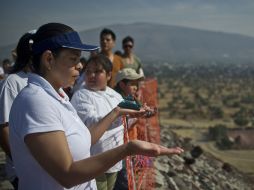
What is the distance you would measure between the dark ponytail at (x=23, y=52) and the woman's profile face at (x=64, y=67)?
2.52ft

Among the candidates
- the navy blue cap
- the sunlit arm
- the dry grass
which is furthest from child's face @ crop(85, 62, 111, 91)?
the dry grass

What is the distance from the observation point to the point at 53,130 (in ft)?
5.81

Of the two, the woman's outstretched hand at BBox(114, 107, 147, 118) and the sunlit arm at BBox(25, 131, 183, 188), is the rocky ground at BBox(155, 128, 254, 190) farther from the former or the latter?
the sunlit arm at BBox(25, 131, 183, 188)

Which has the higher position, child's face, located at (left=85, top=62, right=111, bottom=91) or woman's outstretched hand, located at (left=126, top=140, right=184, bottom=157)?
woman's outstretched hand, located at (left=126, top=140, right=184, bottom=157)

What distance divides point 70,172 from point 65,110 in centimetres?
33

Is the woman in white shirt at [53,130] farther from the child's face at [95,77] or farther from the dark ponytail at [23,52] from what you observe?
the child's face at [95,77]

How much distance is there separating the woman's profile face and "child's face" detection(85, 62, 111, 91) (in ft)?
4.91

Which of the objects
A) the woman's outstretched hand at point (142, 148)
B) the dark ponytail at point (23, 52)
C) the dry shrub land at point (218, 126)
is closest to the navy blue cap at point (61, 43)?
the woman's outstretched hand at point (142, 148)

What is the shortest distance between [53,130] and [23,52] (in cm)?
122

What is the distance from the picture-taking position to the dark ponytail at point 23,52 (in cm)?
278

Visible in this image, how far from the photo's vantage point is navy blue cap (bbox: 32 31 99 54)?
6.42ft

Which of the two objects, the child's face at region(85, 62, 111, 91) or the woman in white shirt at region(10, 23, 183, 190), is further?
the child's face at region(85, 62, 111, 91)

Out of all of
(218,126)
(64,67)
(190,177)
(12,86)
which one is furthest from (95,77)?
(218,126)

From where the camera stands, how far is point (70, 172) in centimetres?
175
